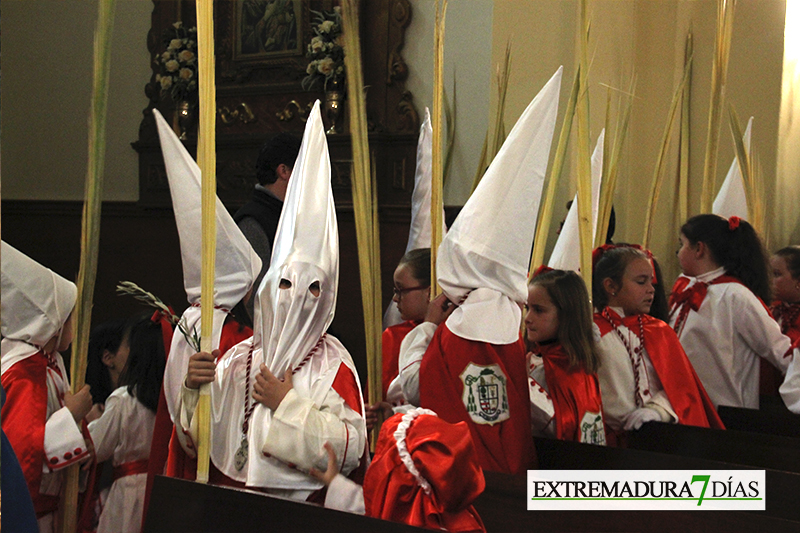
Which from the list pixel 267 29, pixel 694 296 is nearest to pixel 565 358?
pixel 694 296

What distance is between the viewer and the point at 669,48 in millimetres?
5949

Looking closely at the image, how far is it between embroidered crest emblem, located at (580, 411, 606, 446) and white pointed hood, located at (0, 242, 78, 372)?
59.6 inches

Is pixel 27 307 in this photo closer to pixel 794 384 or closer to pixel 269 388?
pixel 269 388

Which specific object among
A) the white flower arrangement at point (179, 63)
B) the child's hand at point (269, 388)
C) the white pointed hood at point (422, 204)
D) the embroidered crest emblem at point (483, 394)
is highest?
the white flower arrangement at point (179, 63)

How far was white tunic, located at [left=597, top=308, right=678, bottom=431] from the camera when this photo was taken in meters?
2.68

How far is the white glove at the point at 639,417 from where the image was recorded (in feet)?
8.63

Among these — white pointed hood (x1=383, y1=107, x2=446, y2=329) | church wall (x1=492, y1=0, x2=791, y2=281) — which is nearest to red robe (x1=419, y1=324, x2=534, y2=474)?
white pointed hood (x1=383, y1=107, x2=446, y2=329)

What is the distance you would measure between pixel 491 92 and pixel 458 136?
317mm

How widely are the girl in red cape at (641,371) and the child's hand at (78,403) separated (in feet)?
5.09

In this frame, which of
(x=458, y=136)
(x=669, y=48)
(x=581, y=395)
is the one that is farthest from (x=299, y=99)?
(x=581, y=395)

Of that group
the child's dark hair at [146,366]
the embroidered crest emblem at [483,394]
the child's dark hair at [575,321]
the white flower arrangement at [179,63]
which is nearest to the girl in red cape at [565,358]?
the child's dark hair at [575,321]

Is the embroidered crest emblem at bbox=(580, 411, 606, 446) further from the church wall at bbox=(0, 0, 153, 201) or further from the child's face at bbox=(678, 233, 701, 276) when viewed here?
the church wall at bbox=(0, 0, 153, 201)

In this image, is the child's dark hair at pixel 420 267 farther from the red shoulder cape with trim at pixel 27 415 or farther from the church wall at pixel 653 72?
the church wall at pixel 653 72

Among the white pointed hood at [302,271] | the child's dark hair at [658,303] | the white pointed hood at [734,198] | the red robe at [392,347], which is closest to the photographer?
the white pointed hood at [302,271]
